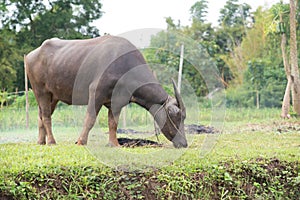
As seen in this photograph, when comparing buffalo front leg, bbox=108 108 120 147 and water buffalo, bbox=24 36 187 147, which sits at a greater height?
water buffalo, bbox=24 36 187 147

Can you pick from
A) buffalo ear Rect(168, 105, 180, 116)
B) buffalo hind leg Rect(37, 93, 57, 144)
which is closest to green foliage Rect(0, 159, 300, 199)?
buffalo ear Rect(168, 105, 180, 116)

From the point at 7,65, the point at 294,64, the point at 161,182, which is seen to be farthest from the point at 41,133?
the point at 7,65

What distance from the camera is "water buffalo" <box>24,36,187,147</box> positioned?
6.09m

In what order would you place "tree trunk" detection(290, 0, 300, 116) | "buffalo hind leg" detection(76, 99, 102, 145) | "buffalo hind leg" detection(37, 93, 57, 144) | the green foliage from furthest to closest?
"tree trunk" detection(290, 0, 300, 116), "buffalo hind leg" detection(37, 93, 57, 144), "buffalo hind leg" detection(76, 99, 102, 145), the green foliage

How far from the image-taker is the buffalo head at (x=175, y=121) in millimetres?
5996

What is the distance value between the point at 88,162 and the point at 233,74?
50.7 feet

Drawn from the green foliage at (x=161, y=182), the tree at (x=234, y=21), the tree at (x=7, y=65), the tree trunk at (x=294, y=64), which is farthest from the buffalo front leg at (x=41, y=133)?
the tree at (x=234, y=21)

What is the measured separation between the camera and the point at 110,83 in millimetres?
6184

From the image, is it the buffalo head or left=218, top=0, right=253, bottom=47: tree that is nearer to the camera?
the buffalo head

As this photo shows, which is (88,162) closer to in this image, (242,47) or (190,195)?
(190,195)

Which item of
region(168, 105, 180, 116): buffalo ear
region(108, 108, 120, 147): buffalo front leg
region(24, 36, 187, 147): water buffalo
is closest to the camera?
region(168, 105, 180, 116): buffalo ear

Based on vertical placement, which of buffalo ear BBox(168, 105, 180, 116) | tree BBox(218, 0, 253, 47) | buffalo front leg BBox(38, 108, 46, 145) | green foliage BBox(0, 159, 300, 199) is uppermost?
tree BBox(218, 0, 253, 47)

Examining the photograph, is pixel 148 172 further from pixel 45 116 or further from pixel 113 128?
pixel 45 116

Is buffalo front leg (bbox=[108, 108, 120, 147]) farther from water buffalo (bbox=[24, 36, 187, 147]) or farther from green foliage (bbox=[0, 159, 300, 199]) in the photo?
green foliage (bbox=[0, 159, 300, 199])
